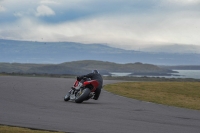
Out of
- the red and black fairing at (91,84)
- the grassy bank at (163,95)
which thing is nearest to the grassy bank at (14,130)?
the red and black fairing at (91,84)

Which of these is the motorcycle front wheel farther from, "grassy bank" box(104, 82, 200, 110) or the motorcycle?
"grassy bank" box(104, 82, 200, 110)

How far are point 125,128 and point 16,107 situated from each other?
5932 mm

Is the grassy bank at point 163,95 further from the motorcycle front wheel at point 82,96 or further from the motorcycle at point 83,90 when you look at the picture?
the motorcycle front wheel at point 82,96

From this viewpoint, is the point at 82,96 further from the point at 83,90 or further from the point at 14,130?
the point at 14,130

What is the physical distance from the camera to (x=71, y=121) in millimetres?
14125

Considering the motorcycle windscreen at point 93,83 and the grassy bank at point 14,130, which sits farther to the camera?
the motorcycle windscreen at point 93,83

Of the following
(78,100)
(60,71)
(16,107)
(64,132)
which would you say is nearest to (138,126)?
(64,132)

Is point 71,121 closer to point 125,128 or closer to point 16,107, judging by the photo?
point 125,128

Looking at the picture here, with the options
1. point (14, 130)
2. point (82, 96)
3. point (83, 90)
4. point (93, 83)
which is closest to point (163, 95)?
point (93, 83)

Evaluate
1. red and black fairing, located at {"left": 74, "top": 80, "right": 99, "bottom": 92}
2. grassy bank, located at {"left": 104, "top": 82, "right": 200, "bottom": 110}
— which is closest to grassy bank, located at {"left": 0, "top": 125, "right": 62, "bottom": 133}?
red and black fairing, located at {"left": 74, "top": 80, "right": 99, "bottom": 92}

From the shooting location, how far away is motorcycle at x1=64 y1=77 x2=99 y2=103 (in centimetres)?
2153

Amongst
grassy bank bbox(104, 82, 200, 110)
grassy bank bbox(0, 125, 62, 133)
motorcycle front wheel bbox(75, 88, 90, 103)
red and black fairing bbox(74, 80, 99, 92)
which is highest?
red and black fairing bbox(74, 80, 99, 92)

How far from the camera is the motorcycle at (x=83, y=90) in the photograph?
21531 millimetres

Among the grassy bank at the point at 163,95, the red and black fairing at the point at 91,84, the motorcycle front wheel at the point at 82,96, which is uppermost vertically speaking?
the red and black fairing at the point at 91,84
